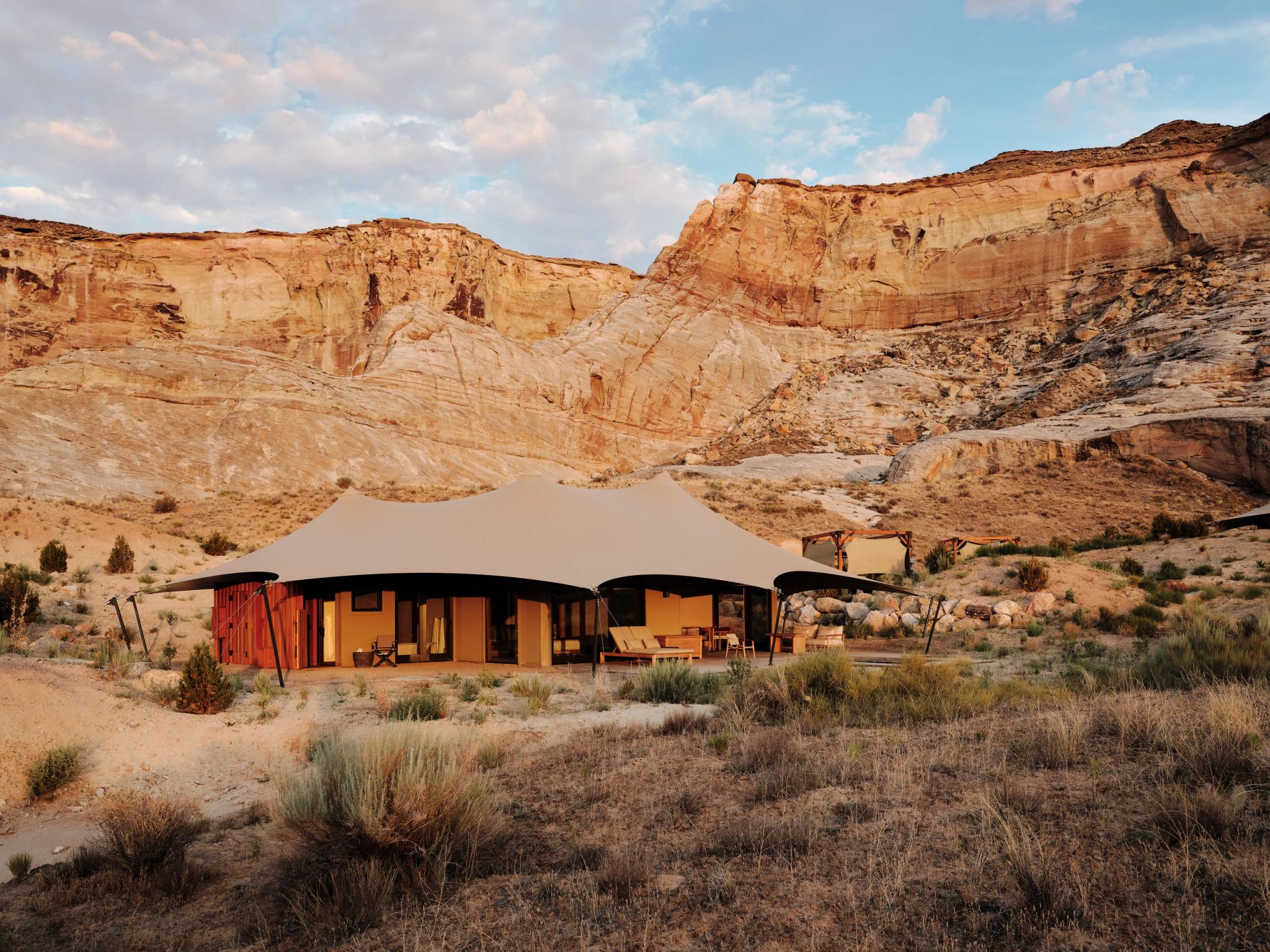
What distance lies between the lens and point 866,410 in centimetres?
5844

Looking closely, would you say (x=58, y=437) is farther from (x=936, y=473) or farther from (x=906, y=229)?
(x=906, y=229)

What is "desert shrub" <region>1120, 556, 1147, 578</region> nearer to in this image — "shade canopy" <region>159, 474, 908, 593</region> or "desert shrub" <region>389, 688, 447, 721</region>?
"shade canopy" <region>159, 474, 908, 593</region>

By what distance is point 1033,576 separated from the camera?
20.7 m

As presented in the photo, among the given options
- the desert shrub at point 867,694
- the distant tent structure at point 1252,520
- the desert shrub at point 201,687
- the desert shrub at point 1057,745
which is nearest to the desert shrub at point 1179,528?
the distant tent structure at point 1252,520

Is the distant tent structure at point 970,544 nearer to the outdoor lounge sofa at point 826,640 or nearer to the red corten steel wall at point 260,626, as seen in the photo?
the outdoor lounge sofa at point 826,640

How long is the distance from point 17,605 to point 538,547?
10.5 m

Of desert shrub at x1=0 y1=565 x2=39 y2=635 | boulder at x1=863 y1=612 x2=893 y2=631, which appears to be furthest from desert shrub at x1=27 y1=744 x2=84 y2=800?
boulder at x1=863 y1=612 x2=893 y2=631

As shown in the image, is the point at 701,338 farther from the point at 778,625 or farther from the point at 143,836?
the point at 143,836

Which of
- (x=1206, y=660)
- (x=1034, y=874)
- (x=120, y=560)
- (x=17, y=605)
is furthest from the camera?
(x=120, y=560)

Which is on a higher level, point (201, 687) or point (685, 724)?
point (201, 687)

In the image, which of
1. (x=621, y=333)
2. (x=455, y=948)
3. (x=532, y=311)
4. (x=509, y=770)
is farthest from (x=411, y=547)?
(x=532, y=311)

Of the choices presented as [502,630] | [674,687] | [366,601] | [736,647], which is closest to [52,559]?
[366,601]

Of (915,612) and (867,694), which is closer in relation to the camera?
(867,694)

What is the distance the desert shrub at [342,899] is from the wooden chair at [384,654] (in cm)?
1182
